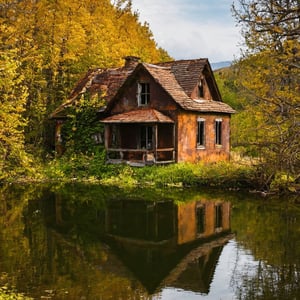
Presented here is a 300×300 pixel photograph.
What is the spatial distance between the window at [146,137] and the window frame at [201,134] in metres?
3.09

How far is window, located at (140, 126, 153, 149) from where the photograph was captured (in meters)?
32.0

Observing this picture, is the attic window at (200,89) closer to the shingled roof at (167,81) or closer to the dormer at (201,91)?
the dormer at (201,91)

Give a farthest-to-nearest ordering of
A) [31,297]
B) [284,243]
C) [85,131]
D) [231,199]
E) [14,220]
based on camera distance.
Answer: [85,131], [231,199], [14,220], [284,243], [31,297]

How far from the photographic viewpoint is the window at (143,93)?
104 feet

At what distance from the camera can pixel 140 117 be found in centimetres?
2991

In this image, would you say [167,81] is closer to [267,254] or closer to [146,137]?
[146,137]

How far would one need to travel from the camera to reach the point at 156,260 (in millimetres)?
12883

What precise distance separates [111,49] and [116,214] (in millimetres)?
24110

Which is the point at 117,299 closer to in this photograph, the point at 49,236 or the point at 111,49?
the point at 49,236

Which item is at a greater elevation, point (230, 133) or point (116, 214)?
point (230, 133)

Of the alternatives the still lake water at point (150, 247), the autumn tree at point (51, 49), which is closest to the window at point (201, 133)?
the still lake water at point (150, 247)

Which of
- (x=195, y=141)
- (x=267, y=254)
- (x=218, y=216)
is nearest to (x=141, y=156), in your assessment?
(x=195, y=141)

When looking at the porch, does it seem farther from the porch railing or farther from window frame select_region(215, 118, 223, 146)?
window frame select_region(215, 118, 223, 146)

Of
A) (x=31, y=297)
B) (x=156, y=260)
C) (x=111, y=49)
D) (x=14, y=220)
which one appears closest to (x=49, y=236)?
(x=14, y=220)
